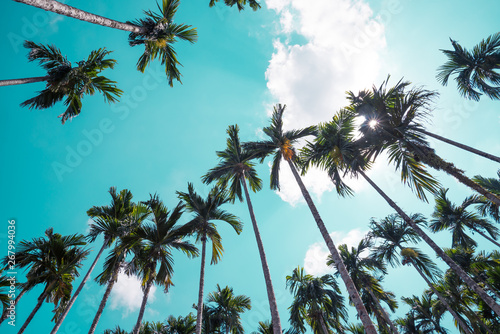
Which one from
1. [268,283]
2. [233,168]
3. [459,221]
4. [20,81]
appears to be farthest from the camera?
[459,221]

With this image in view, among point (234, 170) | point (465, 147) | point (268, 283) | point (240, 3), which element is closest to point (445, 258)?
point (465, 147)

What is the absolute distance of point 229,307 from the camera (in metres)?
17.7

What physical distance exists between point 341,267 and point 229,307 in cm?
1417

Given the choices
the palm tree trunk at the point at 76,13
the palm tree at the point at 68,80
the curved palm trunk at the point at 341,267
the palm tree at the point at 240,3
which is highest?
the palm tree at the point at 240,3

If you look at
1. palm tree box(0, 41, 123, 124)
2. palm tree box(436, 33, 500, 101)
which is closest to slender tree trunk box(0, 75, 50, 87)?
palm tree box(0, 41, 123, 124)

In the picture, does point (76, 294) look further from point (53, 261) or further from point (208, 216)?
point (208, 216)

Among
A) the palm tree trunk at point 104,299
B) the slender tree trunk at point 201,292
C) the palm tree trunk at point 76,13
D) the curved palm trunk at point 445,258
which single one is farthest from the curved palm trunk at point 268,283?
the palm tree trunk at point 76,13

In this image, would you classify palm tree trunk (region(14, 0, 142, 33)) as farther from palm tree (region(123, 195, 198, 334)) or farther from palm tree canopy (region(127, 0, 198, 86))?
palm tree (region(123, 195, 198, 334))

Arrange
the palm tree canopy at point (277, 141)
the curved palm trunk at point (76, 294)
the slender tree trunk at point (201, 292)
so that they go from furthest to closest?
the palm tree canopy at point (277, 141) < the slender tree trunk at point (201, 292) < the curved palm trunk at point (76, 294)

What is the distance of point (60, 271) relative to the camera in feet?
36.9

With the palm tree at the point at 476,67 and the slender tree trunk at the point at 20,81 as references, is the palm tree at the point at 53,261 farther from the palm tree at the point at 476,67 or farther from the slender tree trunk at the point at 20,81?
the palm tree at the point at 476,67

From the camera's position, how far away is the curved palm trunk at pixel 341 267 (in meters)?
6.30

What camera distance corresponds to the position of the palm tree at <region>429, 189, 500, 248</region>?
1655 cm

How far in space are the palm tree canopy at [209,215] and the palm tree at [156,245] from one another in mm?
1335
